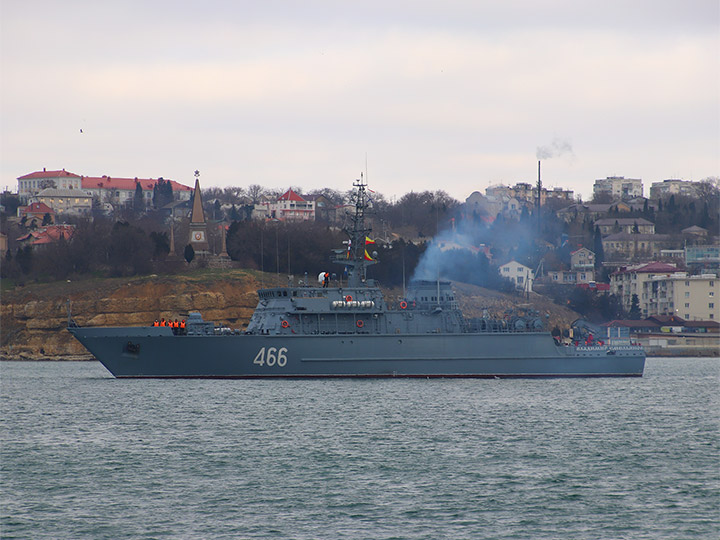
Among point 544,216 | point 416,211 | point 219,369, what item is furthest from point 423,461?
point 544,216

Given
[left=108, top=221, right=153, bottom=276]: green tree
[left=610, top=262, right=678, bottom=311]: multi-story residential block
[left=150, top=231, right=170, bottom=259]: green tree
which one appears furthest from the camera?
[left=610, top=262, right=678, bottom=311]: multi-story residential block

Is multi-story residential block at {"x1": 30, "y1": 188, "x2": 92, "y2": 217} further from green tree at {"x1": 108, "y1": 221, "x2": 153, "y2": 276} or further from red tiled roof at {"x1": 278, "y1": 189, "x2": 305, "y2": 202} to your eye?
green tree at {"x1": 108, "y1": 221, "x2": 153, "y2": 276}

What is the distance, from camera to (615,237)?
15050 centimetres

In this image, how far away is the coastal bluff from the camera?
87000 millimetres

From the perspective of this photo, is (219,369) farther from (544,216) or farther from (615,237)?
(544,216)

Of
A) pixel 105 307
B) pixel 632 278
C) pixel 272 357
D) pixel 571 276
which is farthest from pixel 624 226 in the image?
pixel 272 357

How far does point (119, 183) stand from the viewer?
592ft

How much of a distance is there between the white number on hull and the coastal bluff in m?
36.3

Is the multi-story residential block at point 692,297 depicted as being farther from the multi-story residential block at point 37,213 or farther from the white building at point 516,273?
the multi-story residential block at point 37,213

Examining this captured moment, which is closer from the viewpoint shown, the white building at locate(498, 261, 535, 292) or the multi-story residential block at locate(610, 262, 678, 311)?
the white building at locate(498, 261, 535, 292)

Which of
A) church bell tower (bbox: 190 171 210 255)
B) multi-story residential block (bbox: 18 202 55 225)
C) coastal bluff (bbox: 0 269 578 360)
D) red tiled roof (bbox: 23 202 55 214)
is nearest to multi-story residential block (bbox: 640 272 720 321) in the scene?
coastal bluff (bbox: 0 269 578 360)

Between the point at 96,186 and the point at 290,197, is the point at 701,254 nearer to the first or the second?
the point at 290,197

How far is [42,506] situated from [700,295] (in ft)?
328

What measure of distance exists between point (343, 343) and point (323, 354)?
1.17 metres
